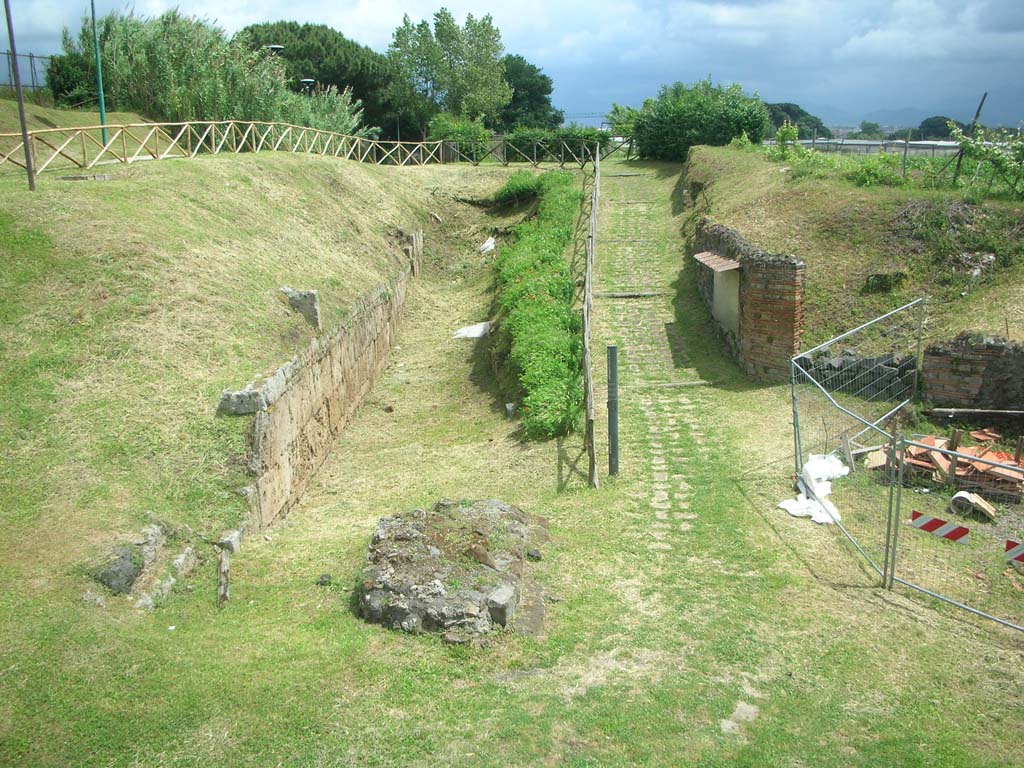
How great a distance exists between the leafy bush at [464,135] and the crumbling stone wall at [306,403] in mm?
18665

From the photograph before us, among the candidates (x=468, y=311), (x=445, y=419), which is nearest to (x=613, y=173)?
(x=468, y=311)

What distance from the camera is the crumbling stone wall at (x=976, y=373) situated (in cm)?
1042

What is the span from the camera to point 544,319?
51.0 feet

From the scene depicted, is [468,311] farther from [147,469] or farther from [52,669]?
[52,669]

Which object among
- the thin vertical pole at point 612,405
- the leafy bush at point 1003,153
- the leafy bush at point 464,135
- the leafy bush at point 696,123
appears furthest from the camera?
the leafy bush at point 464,135

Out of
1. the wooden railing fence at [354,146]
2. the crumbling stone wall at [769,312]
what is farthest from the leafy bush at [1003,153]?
the wooden railing fence at [354,146]

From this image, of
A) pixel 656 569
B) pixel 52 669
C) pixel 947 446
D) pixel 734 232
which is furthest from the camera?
pixel 734 232

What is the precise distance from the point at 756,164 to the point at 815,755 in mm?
19818

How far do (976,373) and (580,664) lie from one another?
7.42 m

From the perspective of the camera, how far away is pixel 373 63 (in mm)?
52000

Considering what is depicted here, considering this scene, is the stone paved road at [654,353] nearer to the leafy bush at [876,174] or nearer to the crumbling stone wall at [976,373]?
the crumbling stone wall at [976,373]

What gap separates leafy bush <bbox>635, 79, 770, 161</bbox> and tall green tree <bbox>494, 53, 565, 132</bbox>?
32.9 m

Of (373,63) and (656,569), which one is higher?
(373,63)

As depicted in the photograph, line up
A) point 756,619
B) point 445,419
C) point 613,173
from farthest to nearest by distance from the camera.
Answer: point 613,173, point 445,419, point 756,619
